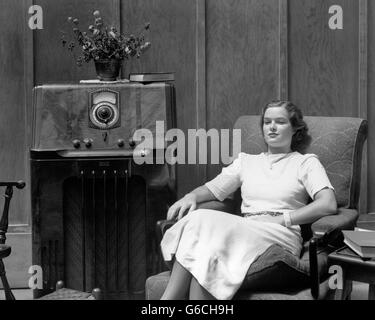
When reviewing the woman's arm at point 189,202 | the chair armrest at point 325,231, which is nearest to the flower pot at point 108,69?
the woman's arm at point 189,202

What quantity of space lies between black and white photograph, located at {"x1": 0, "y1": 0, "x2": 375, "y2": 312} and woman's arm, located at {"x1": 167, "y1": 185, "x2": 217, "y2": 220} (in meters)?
0.01

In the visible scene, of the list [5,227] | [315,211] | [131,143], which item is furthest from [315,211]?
[5,227]

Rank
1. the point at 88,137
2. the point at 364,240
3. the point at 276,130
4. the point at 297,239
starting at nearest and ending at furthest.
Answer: the point at 364,240 < the point at 297,239 < the point at 276,130 < the point at 88,137

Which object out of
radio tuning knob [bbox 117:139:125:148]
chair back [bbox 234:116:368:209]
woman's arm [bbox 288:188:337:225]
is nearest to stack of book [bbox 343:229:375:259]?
woman's arm [bbox 288:188:337:225]

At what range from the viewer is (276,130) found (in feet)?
10.3

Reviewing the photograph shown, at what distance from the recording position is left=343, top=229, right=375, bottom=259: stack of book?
2365 mm

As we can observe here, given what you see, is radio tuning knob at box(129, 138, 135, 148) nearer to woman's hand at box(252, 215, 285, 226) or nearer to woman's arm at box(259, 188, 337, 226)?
woman's hand at box(252, 215, 285, 226)

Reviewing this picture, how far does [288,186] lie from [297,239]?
264 mm

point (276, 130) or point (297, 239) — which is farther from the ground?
point (276, 130)

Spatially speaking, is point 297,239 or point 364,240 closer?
point 364,240
